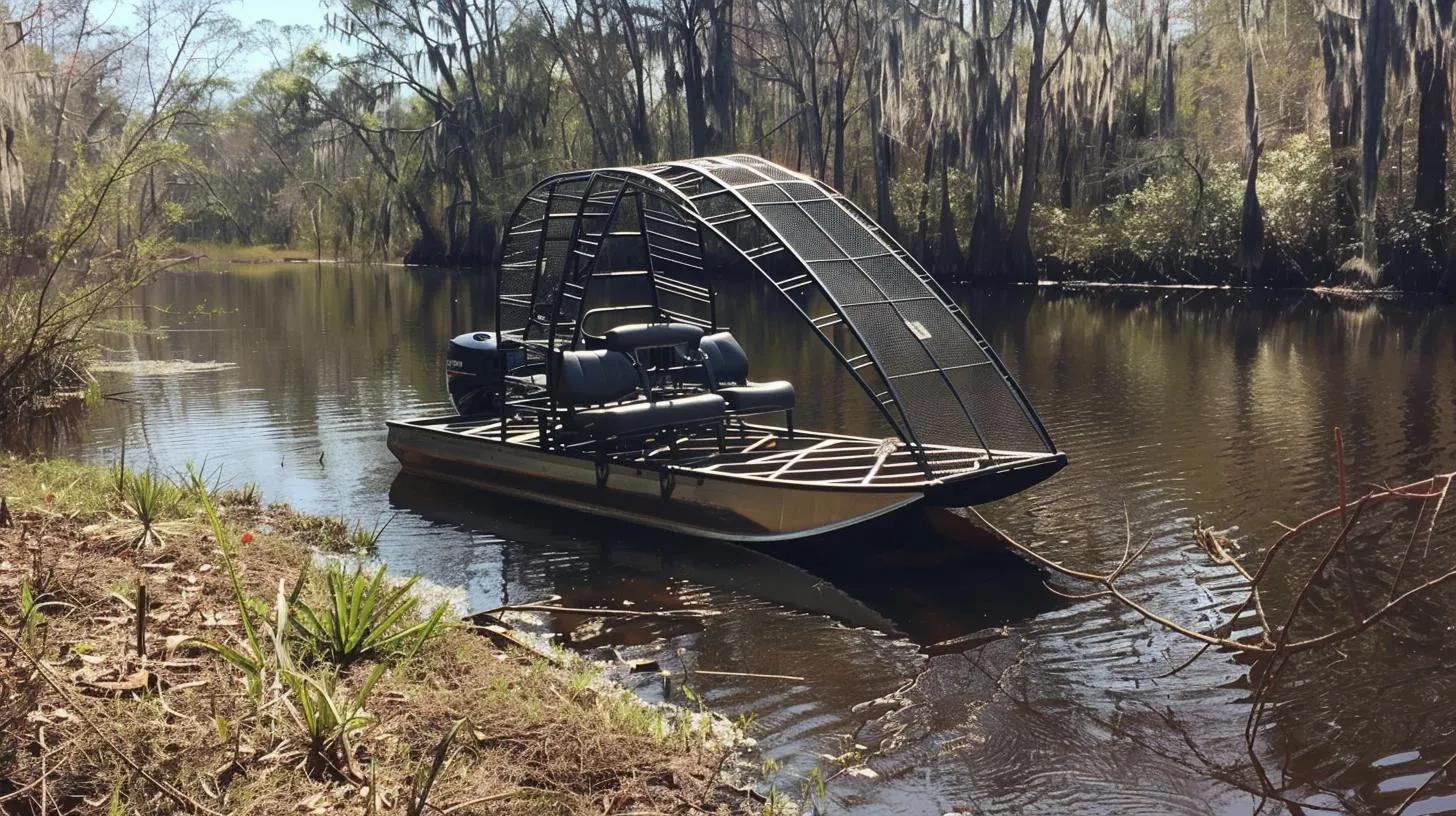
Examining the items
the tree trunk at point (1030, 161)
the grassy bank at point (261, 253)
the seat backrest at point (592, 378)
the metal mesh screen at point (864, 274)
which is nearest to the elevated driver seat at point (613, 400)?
the seat backrest at point (592, 378)

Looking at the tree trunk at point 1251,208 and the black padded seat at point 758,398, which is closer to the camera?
the black padded seat at point 758,398

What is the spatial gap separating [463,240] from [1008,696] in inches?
1862

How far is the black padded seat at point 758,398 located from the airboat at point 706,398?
0.01 meters

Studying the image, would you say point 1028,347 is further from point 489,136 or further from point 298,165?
point 298,165

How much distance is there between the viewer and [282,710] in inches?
188

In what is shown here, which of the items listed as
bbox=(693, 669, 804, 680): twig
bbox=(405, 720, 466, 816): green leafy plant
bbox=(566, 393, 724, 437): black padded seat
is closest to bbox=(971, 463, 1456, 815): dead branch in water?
bbox=(693, 669, 804, 680): twig

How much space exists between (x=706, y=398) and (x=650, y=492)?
92cm

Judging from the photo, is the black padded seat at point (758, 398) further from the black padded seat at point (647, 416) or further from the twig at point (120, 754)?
the twig at point (120, 754)

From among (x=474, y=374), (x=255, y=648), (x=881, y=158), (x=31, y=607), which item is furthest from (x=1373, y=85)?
(x=31, y=607)

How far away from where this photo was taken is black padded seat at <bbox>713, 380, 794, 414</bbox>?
35.7 ft

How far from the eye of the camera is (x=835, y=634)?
777 cm

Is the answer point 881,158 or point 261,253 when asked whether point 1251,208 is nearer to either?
point 881,158

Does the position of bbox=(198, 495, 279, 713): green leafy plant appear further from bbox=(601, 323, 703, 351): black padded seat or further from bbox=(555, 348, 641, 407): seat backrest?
bbox=(601, 323, 703, 351): black padded seat

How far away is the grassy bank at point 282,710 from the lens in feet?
14.1
